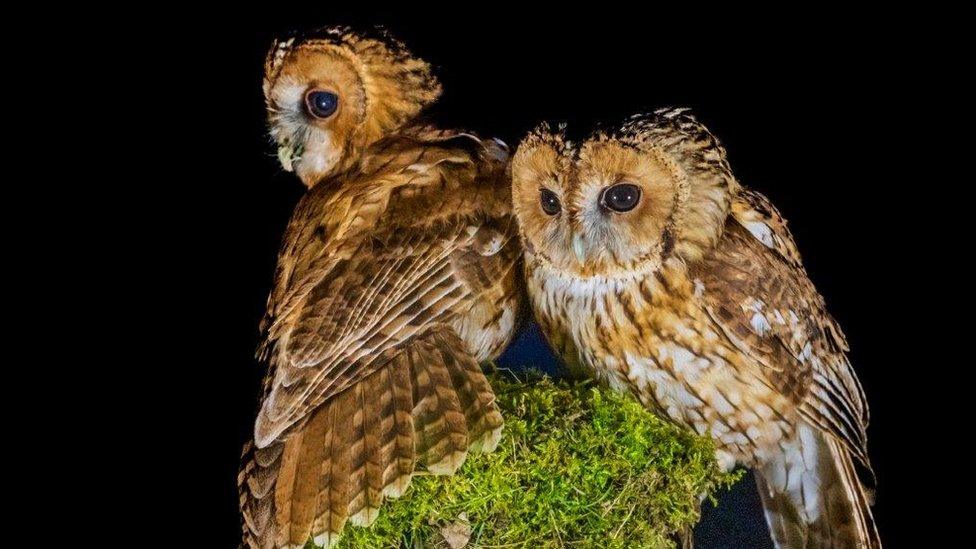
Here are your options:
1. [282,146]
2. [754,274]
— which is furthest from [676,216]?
[282,146]

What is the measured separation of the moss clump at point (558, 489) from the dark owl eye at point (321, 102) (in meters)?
0.80

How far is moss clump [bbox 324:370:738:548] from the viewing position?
229cm

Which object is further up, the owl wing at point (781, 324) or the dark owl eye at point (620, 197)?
the dark owl eye at point (620, 197)

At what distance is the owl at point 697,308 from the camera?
7.60ft

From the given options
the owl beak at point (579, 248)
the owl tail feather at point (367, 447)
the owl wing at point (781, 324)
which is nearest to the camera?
the owl tail feather at point (367, 447)

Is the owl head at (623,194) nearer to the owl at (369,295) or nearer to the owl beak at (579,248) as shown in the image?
the owl beak at (579,248)

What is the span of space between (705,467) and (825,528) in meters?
0.45

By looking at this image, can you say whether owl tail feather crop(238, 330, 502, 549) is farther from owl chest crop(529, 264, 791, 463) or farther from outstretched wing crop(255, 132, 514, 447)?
owl chest crop(529, 264, 791, 463)

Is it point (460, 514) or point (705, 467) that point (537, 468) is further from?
point (705, 467)

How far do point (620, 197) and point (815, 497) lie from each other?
3.01ft

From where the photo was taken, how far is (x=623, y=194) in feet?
7.56

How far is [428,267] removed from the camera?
2.45 metres

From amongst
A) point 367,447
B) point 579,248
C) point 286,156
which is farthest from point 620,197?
point 286,156

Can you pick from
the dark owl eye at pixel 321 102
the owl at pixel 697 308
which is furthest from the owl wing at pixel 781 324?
the dark owl eye at pixel 321 102
